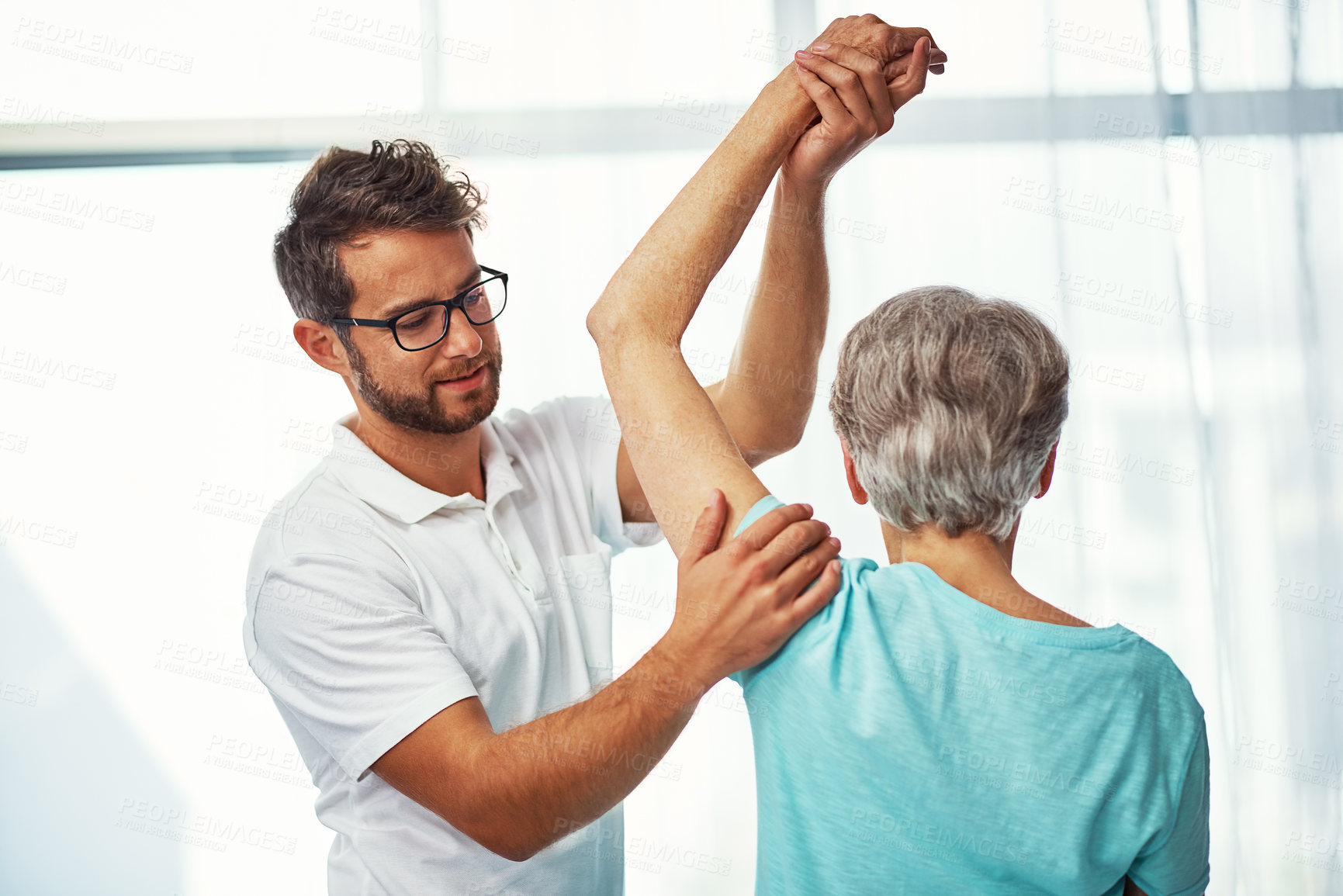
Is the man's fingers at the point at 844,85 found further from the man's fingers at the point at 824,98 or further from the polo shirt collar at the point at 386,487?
the polo shirt collar at the point at 386,487

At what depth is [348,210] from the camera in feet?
4.66

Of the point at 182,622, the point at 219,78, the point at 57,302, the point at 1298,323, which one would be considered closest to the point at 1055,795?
the point at 1298,323

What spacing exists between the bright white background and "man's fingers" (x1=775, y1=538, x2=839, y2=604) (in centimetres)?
165

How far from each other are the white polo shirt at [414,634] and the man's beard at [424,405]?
8 centimetres

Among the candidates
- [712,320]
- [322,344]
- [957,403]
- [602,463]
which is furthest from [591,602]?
[712,320]

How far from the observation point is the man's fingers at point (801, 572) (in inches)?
35.5

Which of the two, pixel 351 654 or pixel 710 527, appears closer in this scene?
pixel 710 527

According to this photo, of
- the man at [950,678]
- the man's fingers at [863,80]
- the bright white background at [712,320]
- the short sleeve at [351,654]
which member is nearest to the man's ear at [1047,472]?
the man at [950,678]

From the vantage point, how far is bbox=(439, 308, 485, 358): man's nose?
56.3 inches

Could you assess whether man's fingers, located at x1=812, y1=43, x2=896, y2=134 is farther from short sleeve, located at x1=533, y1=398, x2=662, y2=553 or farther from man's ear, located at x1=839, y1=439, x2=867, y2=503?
short sleeve, located at x1=533, y1=398, x2=662, y2=553

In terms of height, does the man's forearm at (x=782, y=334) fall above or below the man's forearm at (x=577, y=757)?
above

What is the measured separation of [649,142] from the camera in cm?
258

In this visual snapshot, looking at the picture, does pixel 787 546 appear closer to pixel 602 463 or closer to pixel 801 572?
pixel 801 572

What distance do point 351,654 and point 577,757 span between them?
366 millimetres
